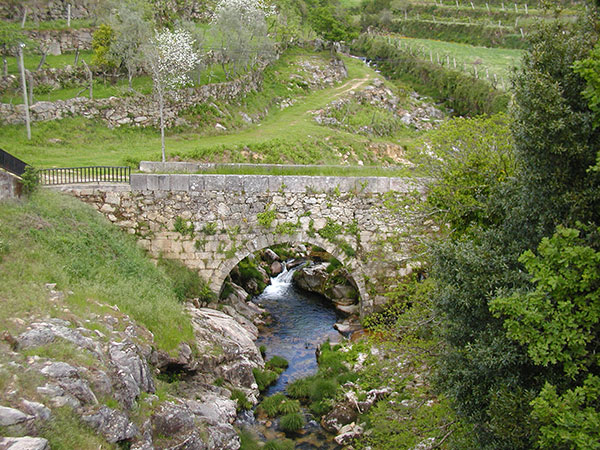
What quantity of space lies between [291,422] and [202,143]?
1978cm

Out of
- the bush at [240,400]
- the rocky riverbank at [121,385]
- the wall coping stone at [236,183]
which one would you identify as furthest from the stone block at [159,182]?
the bush at [240,400]

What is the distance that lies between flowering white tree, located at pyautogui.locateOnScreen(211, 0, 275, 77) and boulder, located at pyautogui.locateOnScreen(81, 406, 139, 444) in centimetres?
3183

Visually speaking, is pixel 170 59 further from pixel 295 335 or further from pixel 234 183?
pixel 295 335

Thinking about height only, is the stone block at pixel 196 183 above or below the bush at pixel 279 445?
above

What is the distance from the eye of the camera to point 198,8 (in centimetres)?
5134

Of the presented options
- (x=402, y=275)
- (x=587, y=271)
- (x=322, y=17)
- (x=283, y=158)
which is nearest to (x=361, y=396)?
(x=402, y=275)

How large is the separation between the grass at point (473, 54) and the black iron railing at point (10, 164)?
139 ft

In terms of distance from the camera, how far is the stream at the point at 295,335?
1405cm

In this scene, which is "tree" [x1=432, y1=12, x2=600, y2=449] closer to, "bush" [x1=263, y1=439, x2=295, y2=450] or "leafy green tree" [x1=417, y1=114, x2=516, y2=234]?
"leafy green tree" [x1=417, y1=114, x2=516, y2=234]

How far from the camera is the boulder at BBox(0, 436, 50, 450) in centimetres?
746

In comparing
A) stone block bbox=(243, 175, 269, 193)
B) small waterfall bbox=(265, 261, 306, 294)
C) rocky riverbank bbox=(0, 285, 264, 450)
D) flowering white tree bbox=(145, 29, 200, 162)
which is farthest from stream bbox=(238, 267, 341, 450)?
flowering white tree bbox=(145, 29, 200, 162)

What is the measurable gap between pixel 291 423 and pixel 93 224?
348 inches

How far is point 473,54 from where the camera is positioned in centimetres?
5822

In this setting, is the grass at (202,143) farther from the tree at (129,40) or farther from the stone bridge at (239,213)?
the stone bridge at (239,213)
